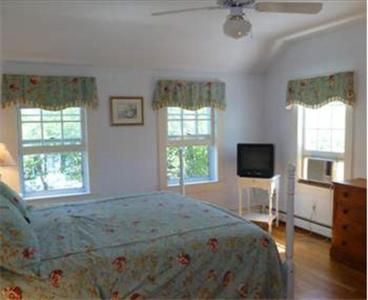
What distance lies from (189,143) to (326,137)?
1.76 meters

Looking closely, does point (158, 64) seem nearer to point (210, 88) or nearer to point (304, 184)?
point (210, 88)

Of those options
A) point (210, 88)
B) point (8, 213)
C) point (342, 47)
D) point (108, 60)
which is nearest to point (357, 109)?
point (342, 47)

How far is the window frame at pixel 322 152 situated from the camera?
416cm

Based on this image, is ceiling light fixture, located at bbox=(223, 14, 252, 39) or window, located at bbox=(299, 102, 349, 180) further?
window, located at bbox=(299, 102, 349, 180)

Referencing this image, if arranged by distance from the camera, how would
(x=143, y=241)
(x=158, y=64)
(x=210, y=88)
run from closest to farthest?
(x=143, y=241), (x=158, y=64), (x=210, y=88)

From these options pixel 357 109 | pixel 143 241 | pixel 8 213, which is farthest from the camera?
pixel 357 109

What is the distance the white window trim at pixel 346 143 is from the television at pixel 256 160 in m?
0.40

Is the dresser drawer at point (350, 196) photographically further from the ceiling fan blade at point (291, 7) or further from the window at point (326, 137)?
the ceiling fan blade at point (291, 7)

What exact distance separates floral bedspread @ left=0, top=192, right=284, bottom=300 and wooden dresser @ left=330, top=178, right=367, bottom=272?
147cm

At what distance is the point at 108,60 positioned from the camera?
4461 millimetres

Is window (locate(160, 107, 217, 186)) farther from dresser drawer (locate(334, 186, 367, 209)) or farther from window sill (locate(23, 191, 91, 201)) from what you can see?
dresser drawer (locate(334, 186, 367, 209))

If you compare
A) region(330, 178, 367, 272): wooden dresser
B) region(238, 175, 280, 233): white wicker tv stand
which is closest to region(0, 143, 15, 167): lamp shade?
region(238, 175, 280, 233): white wicker tv stand

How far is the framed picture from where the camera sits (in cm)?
459

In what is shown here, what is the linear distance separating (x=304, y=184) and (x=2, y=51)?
384 cm
